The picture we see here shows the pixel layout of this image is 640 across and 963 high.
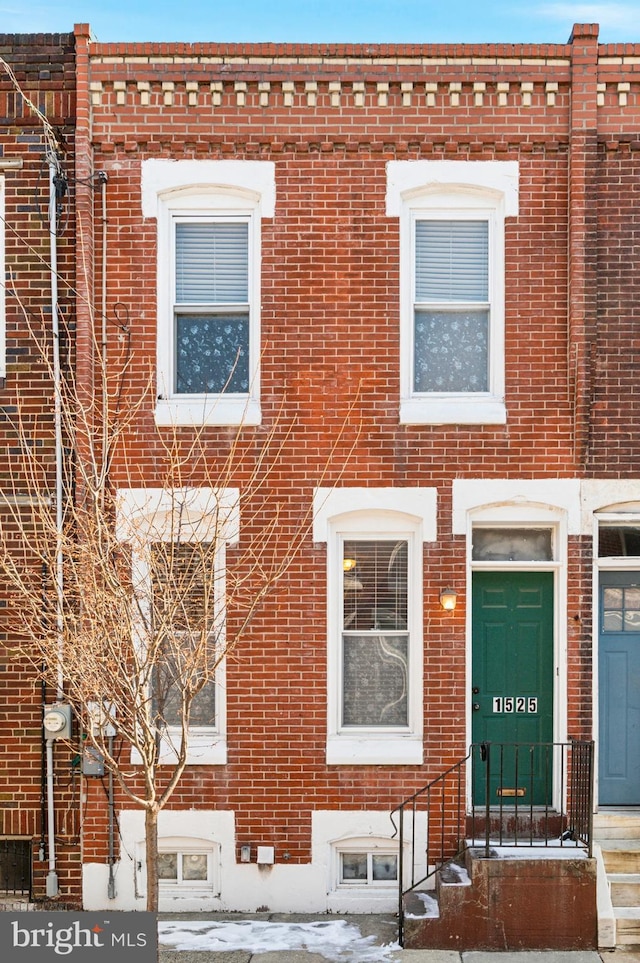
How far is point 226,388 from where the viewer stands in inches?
333

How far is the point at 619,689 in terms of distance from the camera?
8.45 meters

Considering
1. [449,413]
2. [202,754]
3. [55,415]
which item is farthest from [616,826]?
[55,415]

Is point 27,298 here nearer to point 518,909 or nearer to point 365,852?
point 365,852

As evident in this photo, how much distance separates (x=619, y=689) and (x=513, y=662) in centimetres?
102

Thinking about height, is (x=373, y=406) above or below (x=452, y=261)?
below

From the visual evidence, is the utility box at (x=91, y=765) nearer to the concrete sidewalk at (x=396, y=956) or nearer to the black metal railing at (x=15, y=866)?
the black metal railing at (x=15, y=866)

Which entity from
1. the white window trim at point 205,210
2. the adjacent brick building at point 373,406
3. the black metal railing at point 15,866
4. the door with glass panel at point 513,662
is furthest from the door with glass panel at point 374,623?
the black metal railing at point 15,866

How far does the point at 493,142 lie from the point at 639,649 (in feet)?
15.8

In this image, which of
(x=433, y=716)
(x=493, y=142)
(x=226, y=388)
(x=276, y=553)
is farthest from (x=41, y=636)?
(x=493, y=142)

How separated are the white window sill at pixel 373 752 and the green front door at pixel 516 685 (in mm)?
649

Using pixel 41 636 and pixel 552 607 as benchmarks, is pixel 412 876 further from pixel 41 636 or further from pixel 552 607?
pixel 41 636

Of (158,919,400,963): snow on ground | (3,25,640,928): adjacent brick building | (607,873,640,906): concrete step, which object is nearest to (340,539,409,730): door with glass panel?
(3,25,640,928): adjacent brick building

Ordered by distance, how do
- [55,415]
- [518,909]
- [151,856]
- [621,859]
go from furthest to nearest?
[55,415]
[621,859]
[518,909]
[151,856]

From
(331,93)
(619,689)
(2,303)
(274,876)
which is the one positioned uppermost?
(331,93)
